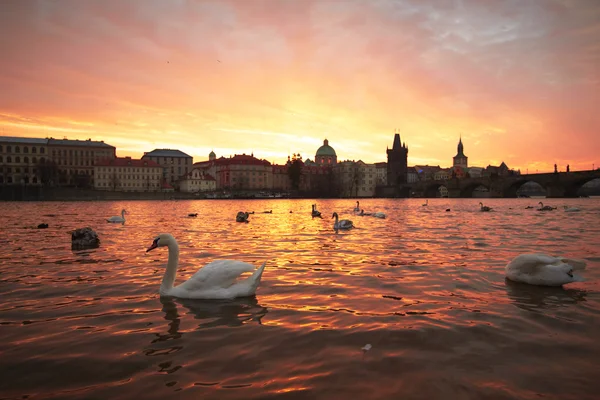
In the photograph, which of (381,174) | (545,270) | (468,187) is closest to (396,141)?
(381,174)

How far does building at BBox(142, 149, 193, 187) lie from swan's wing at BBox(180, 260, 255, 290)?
158 meters

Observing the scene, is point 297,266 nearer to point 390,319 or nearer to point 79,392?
point 390,319

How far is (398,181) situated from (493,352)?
6458 inches

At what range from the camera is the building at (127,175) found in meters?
126

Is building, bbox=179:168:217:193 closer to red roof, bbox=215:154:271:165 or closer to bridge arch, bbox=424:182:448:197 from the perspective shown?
red roof, bbox=215:154:271:165

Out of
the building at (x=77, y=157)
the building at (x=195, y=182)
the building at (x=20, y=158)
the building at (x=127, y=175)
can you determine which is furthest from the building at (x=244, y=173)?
the building at (x=20, y=158)

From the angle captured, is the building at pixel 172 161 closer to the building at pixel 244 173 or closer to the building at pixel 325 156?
the building at pixel 244 173

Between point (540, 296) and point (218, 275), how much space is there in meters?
4.97

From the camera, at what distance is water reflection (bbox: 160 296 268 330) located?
518 centimetres

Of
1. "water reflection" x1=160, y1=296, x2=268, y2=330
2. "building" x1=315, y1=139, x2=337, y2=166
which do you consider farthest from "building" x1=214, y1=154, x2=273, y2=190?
"water reflection" x1=160, y1=296, x2=268, y2=330

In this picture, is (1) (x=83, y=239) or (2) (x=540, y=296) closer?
(2) (x=540, y=296)

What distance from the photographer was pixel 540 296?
20.6ft

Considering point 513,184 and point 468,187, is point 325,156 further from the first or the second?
point 513,184

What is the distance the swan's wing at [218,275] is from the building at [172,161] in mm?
158243
